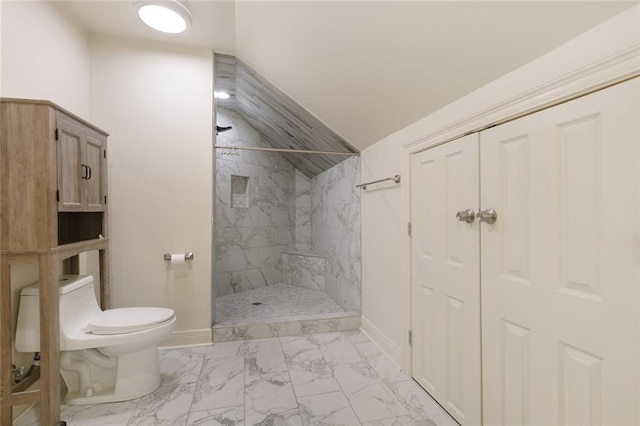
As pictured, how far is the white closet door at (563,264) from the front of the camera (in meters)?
0.94

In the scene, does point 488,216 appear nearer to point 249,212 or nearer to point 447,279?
point 447,279

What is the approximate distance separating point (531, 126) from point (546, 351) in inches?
36.1

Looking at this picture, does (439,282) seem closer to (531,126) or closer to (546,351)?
(546,351)

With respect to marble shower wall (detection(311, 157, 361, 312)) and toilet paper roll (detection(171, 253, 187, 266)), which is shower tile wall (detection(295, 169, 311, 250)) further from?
toilet paper roll (detection(171, 253, 187, 266))

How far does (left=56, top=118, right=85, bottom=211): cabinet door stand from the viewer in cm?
168

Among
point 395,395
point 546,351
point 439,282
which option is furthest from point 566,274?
point 395,395

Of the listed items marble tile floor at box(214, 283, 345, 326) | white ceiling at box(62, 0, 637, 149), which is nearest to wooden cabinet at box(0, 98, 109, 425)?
white ceiling at box(62, 0, 637, 149)

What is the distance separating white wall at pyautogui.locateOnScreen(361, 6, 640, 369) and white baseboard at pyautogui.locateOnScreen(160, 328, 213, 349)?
1.50 meters

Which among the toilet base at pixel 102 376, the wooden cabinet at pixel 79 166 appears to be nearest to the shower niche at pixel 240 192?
the wooden cabinet at pixel 79 166

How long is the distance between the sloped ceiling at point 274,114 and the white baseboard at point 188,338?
2.22 metres

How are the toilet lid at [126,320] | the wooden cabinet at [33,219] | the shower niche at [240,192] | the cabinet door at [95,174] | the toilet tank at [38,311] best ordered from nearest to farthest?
the wooden cabinet at [33,219] → the toilet tank at [38,311] → the toilet lid at [126,320] → the cabinet door at [95,174] → the shower niche at [240,192]

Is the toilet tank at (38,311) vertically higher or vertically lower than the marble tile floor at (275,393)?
higher

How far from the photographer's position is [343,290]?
354cm

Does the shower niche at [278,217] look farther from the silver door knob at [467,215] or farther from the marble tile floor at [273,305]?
the silver door knob at [467,215]
